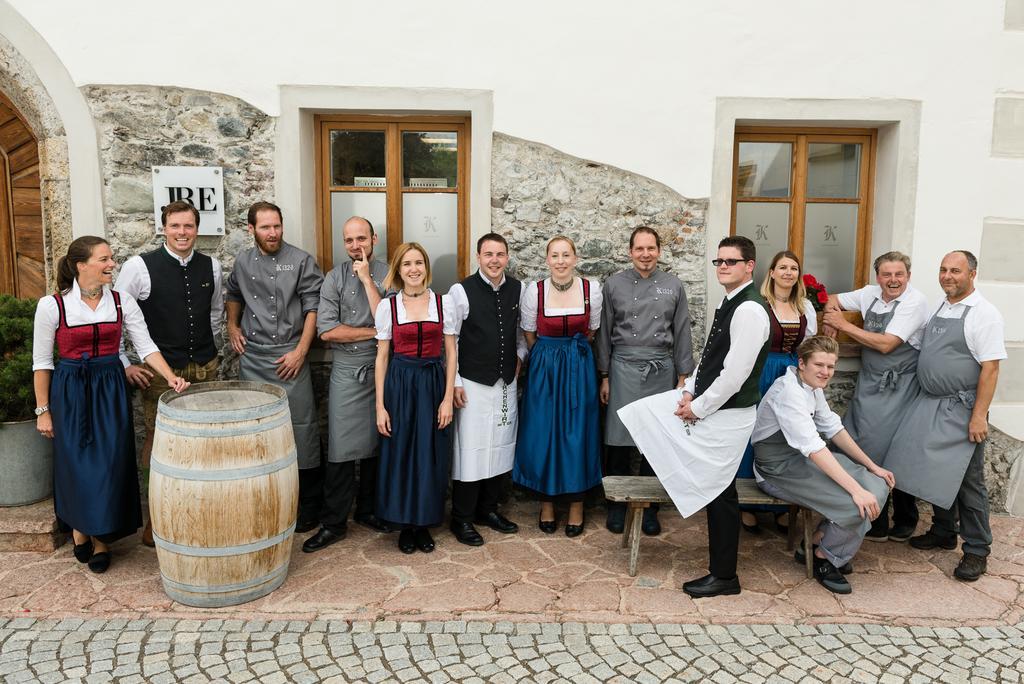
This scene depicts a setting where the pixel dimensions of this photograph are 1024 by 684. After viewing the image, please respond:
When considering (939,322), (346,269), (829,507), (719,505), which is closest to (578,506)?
(719,505)

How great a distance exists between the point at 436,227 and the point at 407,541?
6.32ft

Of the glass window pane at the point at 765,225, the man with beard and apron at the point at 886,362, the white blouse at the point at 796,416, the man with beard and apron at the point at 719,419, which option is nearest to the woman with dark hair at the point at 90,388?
the man with beard and apron at the point at 719,419

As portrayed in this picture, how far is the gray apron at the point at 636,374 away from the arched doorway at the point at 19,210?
362 cm

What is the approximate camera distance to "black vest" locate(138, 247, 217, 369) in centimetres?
402

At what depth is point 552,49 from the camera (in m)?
4.46

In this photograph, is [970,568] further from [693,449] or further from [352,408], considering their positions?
[352,408]

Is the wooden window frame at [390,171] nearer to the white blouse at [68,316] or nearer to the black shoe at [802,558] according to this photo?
the white blouse at [68,316]

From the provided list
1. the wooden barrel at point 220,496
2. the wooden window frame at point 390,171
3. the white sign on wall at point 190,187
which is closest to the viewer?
the wooden barrel at point 220,496

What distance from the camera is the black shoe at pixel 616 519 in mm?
4410

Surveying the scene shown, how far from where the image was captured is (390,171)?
478cm

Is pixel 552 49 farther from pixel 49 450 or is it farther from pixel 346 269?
pixel 49 450

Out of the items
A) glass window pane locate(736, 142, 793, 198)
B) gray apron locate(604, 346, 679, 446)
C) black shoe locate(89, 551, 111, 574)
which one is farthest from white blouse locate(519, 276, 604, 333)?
black shoe locate(89, 551, 111, 574)

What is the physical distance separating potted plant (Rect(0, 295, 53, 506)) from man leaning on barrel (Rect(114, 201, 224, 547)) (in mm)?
522

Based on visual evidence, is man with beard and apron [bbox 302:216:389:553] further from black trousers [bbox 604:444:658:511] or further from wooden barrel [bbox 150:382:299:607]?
black trousers [bbox 604:444:658:511]
